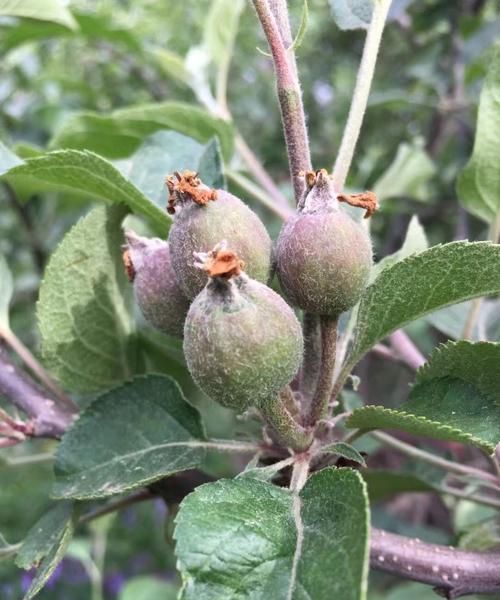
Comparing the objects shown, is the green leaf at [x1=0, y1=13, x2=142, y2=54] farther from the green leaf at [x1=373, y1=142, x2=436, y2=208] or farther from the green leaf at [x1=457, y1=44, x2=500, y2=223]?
the green leaf at [x1=457, y1=44, x2=500, y2=223]

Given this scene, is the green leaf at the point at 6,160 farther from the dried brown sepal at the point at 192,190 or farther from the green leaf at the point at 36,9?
the green leaf at the point at 36,9

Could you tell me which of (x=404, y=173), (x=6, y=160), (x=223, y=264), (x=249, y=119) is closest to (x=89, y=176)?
(x=6, y=160)

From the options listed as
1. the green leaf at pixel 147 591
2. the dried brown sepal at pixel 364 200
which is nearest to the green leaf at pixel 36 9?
the dried brown sepal at pixel 364 200

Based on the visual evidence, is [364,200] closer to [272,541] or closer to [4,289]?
[272,541]

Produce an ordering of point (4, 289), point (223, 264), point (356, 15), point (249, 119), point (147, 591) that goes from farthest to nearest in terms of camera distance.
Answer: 1. point (249, 119)
2. point (147, 591)
3. point (4, 289)
4. point (356, 15)
5. point (223, 264)

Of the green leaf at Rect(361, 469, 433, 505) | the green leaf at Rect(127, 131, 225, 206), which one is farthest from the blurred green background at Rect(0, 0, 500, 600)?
→ the green leaf at Rect(127, 131, 225, 206)

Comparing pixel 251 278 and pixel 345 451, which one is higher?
pixel 251 278

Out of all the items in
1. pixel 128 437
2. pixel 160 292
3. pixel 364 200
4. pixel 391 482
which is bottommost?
pixel 391 482
